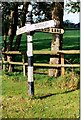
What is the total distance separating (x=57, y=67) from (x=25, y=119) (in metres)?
3.68

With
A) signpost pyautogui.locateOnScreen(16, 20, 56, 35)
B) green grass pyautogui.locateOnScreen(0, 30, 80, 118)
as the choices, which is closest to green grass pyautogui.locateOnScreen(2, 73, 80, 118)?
green grass pyautogui.locateOnScreen(0, 30, 80, 118)

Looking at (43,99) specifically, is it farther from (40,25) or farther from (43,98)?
(40,25)

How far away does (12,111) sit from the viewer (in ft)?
21.8

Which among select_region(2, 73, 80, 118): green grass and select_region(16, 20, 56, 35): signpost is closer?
select_region(2, 73, 80, 118): green grass

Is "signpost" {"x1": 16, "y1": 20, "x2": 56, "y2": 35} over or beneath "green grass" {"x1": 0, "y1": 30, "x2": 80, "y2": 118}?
over

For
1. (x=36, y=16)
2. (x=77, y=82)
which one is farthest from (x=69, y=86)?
(x=36, y=16)

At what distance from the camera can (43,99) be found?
7359mm

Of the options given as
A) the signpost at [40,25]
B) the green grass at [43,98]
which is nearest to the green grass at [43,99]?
the green grass at [43,98]

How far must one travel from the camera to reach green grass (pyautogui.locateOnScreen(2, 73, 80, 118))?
255 inches

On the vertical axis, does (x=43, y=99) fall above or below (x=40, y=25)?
below

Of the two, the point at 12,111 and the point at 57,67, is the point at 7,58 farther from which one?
the point at 12,111

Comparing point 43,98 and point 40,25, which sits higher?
point 40,25

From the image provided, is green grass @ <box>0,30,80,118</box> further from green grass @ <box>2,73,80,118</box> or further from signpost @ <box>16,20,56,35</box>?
signpost @ <box>16,20,56,35</box>

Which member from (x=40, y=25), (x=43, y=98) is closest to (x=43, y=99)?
(x=43, y=98)
